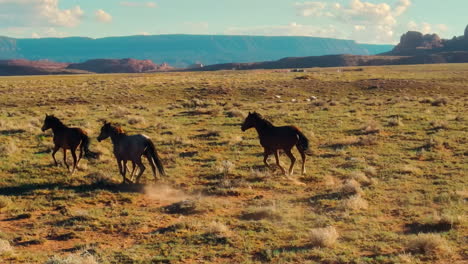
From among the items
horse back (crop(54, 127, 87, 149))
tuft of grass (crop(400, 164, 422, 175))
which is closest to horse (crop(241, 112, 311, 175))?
tuft of grass (crop(400, 164, 422, 175))

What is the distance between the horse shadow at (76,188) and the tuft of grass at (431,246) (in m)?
8.07

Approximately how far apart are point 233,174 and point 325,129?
10.6m

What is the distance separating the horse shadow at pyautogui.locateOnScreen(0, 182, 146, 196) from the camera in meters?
12.6

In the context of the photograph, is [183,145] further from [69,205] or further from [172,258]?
[172,258]

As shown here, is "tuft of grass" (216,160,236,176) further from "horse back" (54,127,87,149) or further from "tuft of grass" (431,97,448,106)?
"tuft of grass" (431,97,448,106)

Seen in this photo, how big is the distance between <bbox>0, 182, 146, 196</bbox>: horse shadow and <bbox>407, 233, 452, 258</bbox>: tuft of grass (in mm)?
8074

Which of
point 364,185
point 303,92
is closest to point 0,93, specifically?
point 303,92

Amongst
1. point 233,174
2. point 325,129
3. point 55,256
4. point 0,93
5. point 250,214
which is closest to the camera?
point 55,256

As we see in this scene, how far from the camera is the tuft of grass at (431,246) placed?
26.5 feet

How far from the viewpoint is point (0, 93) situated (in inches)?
1820

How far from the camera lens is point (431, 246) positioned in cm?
819

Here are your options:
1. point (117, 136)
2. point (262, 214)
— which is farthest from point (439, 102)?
point (117, 136)

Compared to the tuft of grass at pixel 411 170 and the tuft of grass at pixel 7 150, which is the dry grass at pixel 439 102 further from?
the tuft of grass at pixel 7 150

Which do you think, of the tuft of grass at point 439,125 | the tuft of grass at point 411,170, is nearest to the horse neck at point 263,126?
the tuft of grass at point 411,170
